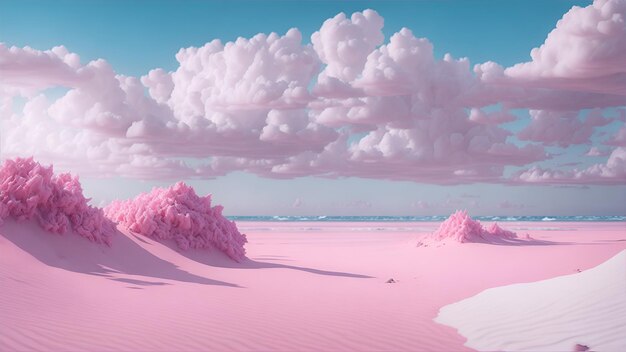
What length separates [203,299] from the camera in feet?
25.6

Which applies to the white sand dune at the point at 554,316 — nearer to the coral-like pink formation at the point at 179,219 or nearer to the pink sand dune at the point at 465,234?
the coral-like pink formation at the point at 179,219

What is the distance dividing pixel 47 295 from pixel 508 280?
950cm

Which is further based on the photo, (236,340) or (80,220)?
(80,220)

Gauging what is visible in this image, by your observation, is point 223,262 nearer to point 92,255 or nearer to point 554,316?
point 92,255

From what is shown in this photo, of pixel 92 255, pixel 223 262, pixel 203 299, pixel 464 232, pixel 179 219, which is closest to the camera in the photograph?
pixel 203 299

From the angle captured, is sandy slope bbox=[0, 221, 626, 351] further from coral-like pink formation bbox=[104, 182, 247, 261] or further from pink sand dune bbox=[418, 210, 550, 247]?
pink sand dune bbox=[418, 210, 550, 247]

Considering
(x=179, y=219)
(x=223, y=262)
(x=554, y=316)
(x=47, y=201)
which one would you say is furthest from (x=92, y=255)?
(x=554, y=316)

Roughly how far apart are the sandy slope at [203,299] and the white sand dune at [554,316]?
40 centimetres

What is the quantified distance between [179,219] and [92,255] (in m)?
3.01

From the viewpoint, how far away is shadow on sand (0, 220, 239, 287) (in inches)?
340

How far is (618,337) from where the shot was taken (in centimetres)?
519

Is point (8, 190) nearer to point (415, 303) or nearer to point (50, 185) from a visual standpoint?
point (50, 185)

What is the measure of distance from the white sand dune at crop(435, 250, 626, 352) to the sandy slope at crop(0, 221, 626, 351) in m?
0.40

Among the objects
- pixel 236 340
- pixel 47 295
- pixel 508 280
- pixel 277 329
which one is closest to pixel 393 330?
pixel 277 329
